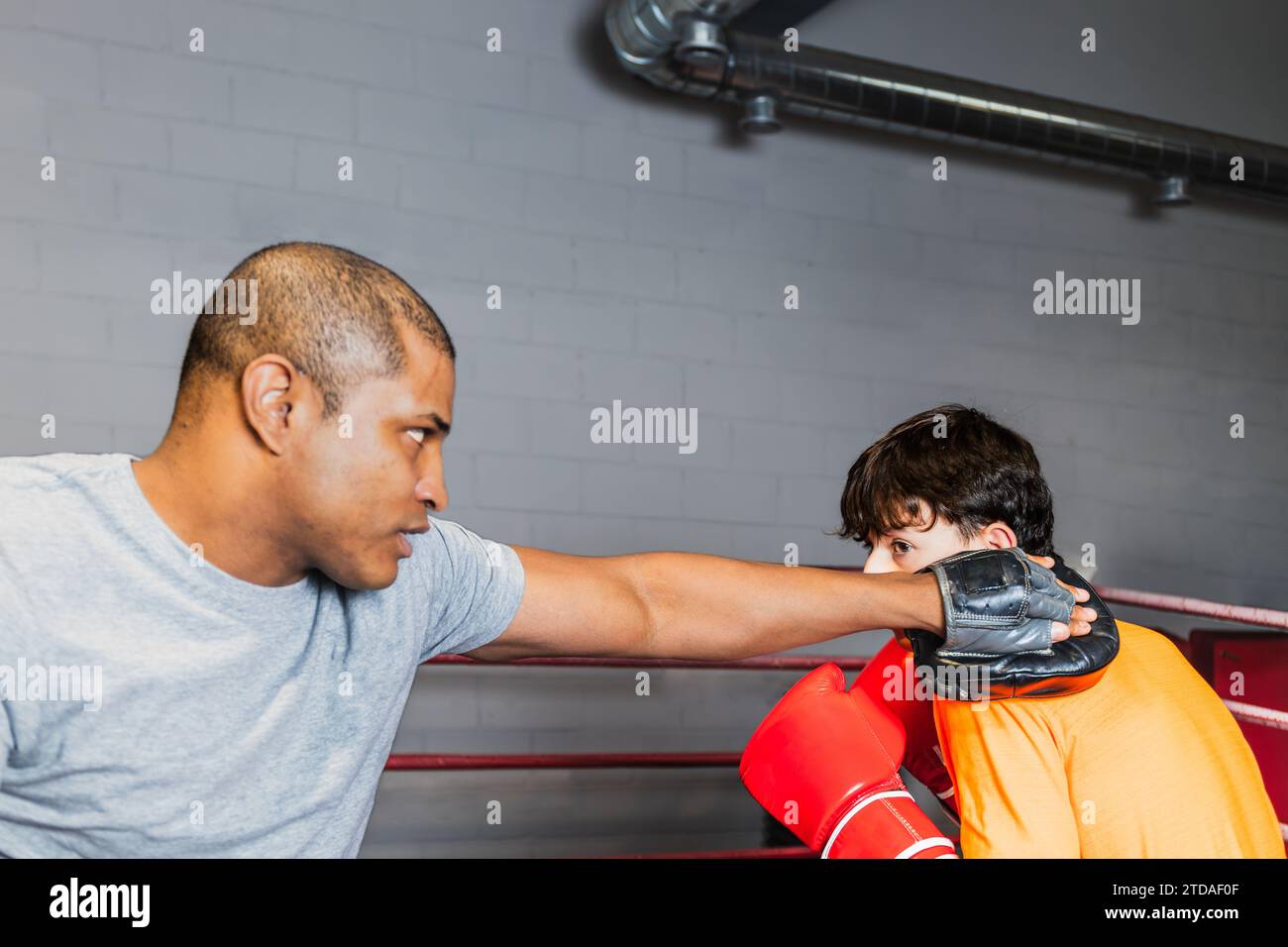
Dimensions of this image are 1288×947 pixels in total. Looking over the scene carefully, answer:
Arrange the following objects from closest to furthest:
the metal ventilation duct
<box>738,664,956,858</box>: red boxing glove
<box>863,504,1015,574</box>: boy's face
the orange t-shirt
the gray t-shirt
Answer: the gray t-shirt < the orange t-shirt < <box>738,664,956,858</box>: red boxing glove < <box>863,504,1015,574</box>: boy's face < the metal ventilation duct

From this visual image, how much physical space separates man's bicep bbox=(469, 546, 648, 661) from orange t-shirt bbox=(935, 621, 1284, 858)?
0.50m

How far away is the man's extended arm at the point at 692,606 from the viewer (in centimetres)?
154

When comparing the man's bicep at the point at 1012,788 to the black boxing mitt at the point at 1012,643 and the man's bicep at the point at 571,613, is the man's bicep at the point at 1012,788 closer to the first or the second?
the black boxing mitt at the point at 1012,643

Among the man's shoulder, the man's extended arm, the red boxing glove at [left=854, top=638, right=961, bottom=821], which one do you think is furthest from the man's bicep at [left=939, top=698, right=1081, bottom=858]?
the man's shoulder

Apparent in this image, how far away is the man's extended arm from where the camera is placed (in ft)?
5.06

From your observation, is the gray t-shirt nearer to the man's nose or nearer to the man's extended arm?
the man's nose

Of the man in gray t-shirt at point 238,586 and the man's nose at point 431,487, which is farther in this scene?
the man's nose at point 431,487

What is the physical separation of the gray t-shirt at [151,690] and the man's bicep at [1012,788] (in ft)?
2.65

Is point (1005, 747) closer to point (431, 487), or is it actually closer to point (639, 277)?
point (431, 487)

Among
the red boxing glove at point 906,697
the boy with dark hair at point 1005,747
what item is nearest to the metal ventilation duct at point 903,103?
the boy with dark hair at point 1005,747

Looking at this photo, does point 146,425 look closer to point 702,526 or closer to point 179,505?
point 702,526

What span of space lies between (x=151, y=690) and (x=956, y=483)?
126 cm

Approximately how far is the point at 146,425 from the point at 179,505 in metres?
2.85
